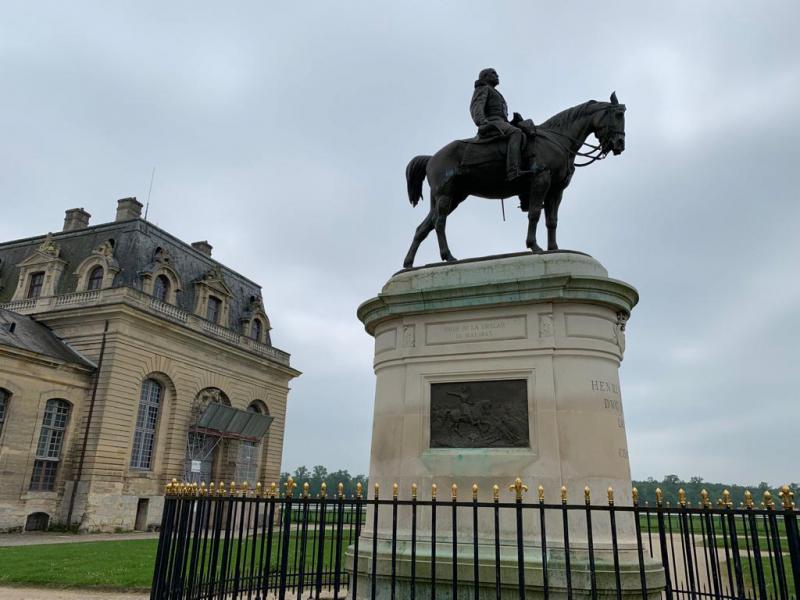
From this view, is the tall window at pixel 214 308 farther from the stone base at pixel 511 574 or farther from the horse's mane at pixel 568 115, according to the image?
the stone base at pixel 511 574

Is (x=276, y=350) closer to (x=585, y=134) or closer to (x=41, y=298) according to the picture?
(x=41, y=298)

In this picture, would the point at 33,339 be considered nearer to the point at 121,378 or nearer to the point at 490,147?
the point at 121,378

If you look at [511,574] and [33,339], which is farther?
[33,339]

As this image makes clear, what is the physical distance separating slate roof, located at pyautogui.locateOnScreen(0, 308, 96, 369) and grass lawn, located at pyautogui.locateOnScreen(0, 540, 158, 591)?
1101 cm

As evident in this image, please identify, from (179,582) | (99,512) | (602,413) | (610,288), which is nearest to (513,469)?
(602,413)

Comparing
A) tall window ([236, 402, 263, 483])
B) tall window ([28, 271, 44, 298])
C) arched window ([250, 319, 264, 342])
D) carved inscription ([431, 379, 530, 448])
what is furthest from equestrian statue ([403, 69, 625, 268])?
arched window ([250, 319, 264, 342])

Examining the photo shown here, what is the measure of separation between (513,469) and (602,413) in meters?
1.18

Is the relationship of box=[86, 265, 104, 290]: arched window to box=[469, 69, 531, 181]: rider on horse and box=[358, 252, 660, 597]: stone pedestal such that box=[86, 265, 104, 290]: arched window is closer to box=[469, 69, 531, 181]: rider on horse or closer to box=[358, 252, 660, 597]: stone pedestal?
box=[469, 69, 531, 181]: rider on horse

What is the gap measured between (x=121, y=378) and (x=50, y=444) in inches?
171

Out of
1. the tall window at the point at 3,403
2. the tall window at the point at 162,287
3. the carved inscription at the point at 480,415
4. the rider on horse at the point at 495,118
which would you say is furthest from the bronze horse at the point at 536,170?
the tall window at the point at 162,287

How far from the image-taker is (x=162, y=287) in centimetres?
3544

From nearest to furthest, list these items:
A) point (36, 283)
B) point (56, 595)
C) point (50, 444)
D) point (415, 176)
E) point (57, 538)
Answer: point (415, 176) < point (56, 595) < point (57, 538) < point (50, 444) < point (36, 283)

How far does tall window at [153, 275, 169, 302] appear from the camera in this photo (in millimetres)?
34875

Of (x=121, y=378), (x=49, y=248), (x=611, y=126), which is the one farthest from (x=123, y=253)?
(x=611, y=126)
